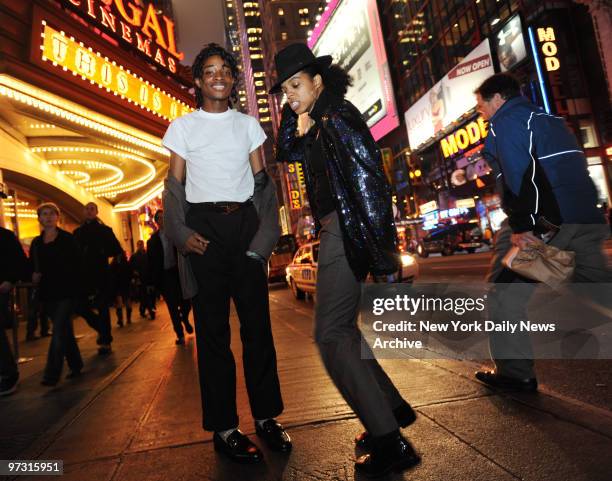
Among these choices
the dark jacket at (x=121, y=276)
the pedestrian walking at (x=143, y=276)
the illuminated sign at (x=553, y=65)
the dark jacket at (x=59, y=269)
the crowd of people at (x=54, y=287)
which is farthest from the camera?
the illuminated sign at (x=553, y=65)

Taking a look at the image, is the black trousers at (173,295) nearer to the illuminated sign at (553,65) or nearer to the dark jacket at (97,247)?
the dark jacket at (97,247)

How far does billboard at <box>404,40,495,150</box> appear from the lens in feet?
102

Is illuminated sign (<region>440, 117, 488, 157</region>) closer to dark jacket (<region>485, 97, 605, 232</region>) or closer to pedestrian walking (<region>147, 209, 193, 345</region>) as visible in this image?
pedestrian walking (<region>147, 209, 193, 345</region>)

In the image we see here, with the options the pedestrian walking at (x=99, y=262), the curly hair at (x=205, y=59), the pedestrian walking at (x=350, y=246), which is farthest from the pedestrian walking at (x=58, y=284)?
the pedestrian walking at (x=350, y=246)

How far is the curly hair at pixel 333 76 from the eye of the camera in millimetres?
2342

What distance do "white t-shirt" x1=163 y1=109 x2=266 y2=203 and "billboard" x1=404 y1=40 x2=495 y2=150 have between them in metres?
27.2

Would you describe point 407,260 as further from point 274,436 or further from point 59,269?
point 274,436

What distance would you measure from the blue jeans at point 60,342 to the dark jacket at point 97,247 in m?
1.72

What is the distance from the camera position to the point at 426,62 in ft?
136

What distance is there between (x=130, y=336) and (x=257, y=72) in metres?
153

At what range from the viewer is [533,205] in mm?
2627

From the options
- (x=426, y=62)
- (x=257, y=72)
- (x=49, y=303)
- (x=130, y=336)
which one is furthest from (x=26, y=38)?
(x=257, y=72)

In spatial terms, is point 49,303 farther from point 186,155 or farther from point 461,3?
point 461,3

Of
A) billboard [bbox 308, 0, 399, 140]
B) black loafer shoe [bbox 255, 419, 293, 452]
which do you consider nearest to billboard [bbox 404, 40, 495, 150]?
billboard [bbox 308, 0, 399, 140]
